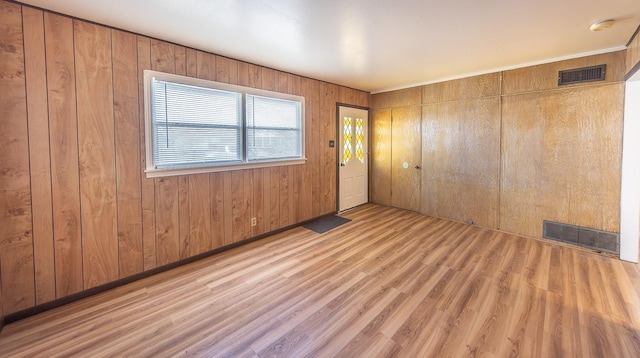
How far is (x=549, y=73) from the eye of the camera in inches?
138

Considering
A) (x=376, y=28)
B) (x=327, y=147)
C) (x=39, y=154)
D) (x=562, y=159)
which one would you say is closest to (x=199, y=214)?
(x=39, y=154)

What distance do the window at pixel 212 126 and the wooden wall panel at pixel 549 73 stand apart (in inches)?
126

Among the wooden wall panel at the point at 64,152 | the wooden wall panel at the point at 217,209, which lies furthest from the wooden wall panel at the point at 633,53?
the wooden wall panel at the point at 64,152

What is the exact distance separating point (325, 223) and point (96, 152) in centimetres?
324

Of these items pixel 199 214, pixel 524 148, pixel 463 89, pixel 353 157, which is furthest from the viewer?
pixel 353 157

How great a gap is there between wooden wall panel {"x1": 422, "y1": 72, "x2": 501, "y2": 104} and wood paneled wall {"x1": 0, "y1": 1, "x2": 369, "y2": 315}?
3.47 metres

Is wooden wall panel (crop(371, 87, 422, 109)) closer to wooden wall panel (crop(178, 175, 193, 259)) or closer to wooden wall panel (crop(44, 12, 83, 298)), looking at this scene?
wooden wall panel (crop(178, 175, 193, 259))

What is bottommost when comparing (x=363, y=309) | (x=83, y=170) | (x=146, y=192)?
(x=363, y=309)

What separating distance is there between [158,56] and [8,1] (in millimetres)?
1022

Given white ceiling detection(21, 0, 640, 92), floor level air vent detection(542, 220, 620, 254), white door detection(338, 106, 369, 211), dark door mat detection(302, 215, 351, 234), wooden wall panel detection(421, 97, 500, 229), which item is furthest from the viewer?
white door detection(338, 106, 369, 211)

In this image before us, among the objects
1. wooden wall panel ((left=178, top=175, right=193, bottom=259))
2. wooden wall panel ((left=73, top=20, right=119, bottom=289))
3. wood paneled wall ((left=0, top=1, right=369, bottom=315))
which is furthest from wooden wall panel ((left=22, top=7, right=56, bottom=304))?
wooden wall panel ((left=178, top=175, right=193, bottom=259))

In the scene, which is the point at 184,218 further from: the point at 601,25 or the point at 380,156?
the point at 601,25

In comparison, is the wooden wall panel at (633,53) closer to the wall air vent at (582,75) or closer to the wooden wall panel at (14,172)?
the wall air vent at (582,75)

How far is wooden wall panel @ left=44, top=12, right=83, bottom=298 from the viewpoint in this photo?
2.20 m
